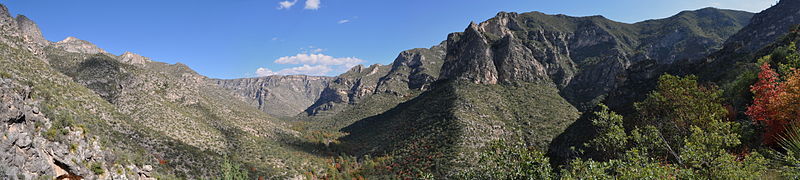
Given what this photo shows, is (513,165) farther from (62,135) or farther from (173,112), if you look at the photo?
(173,112)

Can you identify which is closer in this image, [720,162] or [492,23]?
[720,162]

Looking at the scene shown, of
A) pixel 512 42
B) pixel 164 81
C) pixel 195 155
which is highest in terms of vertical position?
pixel 512 42

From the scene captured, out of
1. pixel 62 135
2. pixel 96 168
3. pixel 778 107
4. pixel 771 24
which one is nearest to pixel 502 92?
pixel 778 107

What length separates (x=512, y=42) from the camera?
439ft

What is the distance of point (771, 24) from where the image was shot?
12719cm

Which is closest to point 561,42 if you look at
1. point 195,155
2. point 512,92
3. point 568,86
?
point 568,86

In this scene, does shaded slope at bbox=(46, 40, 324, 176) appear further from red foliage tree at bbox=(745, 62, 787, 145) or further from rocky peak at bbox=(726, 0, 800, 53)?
rocky peak at bbox=(726, 0, 800, 53)

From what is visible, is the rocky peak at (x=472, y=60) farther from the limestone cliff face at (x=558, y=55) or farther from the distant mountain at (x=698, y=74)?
the distant mountain at (x=698, y=74)

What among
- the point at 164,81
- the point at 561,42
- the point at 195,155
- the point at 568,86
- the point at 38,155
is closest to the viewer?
the point at 38,155

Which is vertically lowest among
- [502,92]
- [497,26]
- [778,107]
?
[778,107]

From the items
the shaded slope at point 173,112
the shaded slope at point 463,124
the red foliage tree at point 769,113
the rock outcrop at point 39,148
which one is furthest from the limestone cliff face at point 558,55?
the rock outcrop at point 39,148

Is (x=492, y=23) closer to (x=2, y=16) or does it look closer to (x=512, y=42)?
(x=512, y=42)

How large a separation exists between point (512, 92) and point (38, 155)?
108 metres

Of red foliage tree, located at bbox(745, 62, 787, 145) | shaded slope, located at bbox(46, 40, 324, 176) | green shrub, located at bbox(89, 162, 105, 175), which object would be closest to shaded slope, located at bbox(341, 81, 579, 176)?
shaded slope, located at bbox(46, 40, 324, 176)
